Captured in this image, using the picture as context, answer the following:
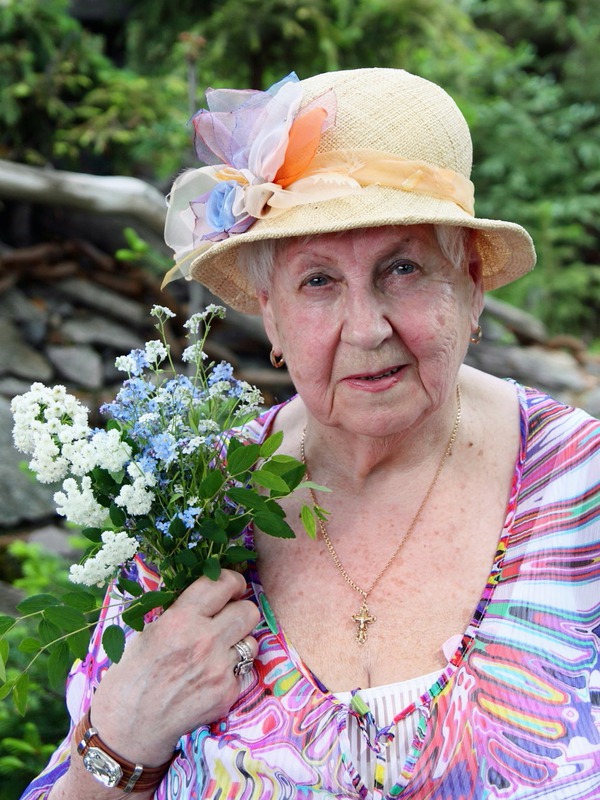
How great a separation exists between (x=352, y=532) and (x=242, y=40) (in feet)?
14.4

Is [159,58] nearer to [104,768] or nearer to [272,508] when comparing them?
[272,508]

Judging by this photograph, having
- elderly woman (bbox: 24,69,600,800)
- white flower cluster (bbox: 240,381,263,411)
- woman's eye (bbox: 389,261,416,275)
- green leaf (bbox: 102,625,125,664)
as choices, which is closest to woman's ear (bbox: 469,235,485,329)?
elderly woman (bbox: 24,69,600,800)

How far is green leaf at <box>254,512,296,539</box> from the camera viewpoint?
1.68 meters

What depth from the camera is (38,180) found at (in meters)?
5.98

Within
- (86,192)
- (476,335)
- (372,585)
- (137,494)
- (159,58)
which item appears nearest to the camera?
(137,494)

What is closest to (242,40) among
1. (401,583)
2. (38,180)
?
(38,180)

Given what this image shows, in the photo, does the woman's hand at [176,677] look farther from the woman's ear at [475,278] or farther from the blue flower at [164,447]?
the woman's ear at [475,278]

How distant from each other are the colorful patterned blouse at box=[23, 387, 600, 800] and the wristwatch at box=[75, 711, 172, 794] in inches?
2.2

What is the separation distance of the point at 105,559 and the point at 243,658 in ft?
1.29

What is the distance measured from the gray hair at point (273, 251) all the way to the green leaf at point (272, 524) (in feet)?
1.59

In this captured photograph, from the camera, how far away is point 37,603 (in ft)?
5.38

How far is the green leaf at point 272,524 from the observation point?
1.68 m

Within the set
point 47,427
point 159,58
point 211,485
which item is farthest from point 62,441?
point 159,58

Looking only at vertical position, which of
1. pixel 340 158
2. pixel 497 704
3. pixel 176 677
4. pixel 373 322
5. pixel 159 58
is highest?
pixel 340 158
